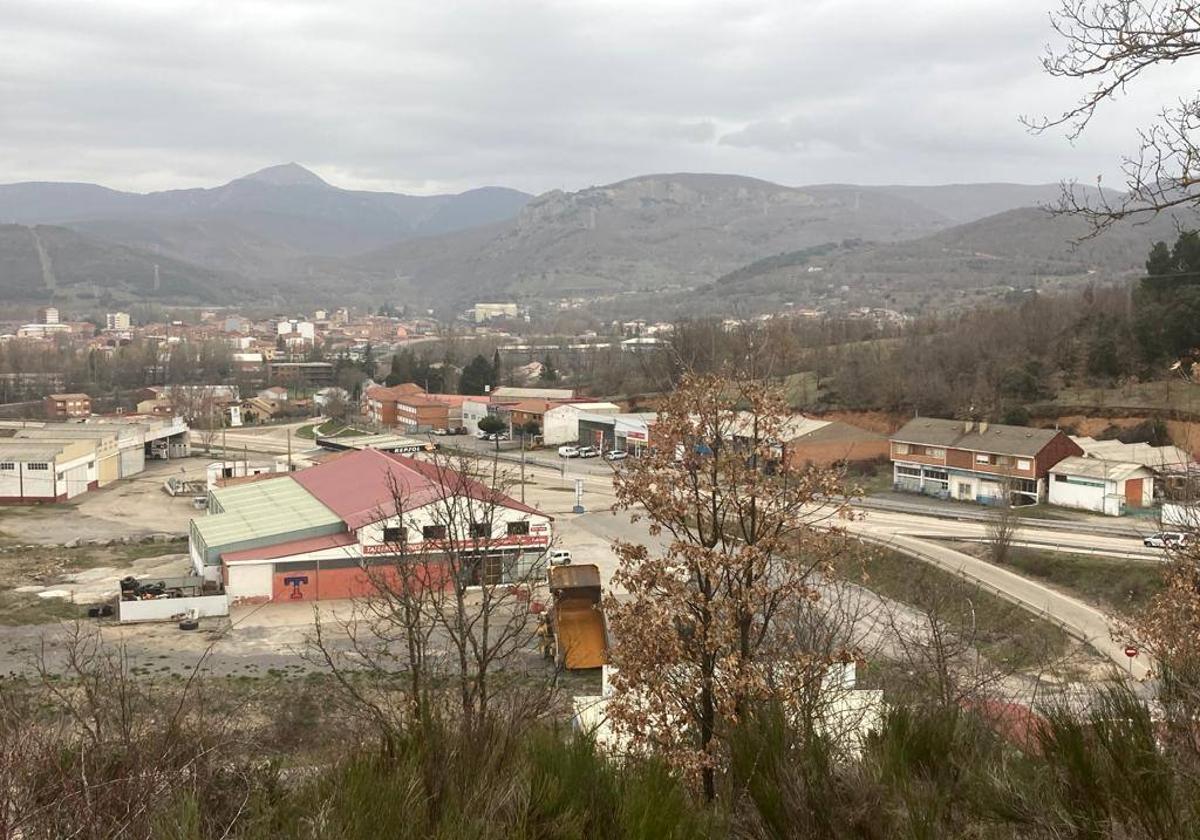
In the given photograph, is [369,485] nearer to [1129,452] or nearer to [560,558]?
[560,558]

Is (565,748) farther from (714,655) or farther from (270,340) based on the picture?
(270,340)

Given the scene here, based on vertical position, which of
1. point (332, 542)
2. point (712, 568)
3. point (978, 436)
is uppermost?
point (712, 568)

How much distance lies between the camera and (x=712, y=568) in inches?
211

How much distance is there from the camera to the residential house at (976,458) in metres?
29.4

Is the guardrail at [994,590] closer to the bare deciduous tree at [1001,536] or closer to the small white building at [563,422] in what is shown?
the bare deciduous tree at [1001,536]

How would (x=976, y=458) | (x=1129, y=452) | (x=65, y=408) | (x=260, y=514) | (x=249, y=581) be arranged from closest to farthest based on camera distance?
(x=249, y=581) → (x=260, y=514) → (x=1129, y=452) → (x=976, y=458) → (x=65, y=408)

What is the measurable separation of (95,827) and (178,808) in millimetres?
243

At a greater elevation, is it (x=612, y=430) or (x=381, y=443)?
(x=612, y=430)

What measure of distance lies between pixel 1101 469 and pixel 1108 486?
1.73 ft

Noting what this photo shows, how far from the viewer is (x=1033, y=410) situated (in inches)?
1404

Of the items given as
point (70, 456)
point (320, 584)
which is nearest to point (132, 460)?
point (70, 456)

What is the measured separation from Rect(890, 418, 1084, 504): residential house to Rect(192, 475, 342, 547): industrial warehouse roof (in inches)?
708

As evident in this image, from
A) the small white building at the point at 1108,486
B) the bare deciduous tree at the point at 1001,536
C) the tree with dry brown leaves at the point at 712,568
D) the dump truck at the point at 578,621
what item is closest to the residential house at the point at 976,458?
the small white building at the point at 1108,486

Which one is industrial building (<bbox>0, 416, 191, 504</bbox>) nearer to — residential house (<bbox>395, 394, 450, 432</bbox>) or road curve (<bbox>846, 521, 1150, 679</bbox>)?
residential house (<bbox>395, 394, 450, 432</bbox>)
